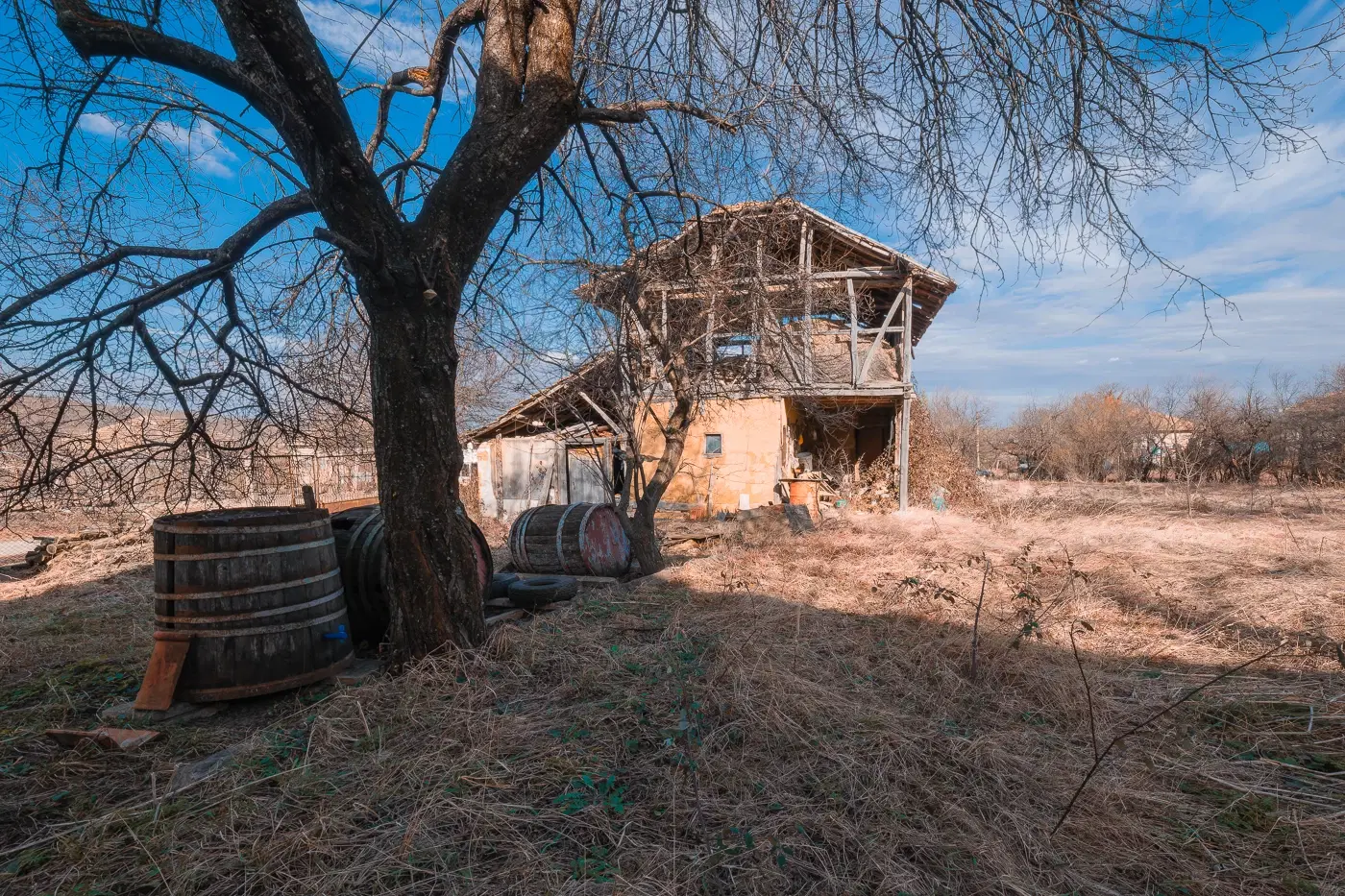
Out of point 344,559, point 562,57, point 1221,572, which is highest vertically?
point 562,57

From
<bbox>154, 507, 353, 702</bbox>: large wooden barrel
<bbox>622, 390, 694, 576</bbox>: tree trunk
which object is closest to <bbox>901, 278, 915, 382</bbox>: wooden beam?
<bbox>622, 390, 694, 576</bbox>: tree trunk

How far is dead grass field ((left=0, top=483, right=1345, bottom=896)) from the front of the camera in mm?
2010

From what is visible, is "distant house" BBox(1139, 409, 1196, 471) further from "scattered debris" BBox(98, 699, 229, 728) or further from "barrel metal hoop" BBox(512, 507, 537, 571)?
"scattered debris" BBox(98, 699, 229, 728)

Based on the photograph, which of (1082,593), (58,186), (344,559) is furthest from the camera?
(1082,593)

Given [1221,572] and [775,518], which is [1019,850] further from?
[775,518]

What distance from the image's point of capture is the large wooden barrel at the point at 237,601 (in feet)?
10.4

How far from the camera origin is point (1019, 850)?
2123 mm

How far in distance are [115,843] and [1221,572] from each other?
961 cm

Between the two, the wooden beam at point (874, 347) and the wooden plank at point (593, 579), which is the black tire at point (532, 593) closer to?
the wooden plank at point (593, 579)

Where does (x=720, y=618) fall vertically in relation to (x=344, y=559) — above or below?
below

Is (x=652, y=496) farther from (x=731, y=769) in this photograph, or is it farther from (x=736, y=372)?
(x=731, y=769)

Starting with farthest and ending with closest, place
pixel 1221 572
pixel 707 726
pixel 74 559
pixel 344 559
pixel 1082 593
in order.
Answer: pixel 74 559 < pixel 1221 572 < pixel 1082 593 < pixel 344 559 < pixel 707 726

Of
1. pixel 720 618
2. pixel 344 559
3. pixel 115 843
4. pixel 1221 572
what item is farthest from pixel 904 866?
pixel 1221 572

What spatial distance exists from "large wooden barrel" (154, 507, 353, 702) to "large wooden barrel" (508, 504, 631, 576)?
3896 mm
